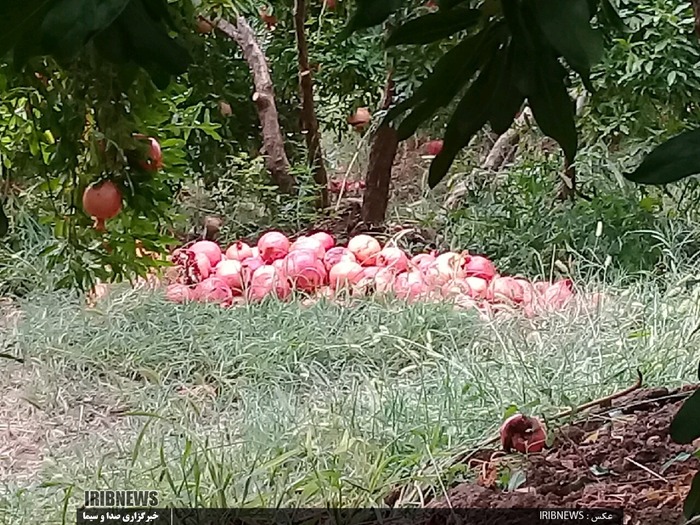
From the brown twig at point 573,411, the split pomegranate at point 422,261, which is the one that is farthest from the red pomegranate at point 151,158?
the split pomegranate at point 422,261

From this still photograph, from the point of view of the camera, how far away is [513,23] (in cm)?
28

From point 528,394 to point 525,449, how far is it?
96 millimetres

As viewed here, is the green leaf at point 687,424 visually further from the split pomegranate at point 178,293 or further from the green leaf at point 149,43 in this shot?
the split pomegranate at point 178,293

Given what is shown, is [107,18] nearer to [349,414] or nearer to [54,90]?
[54,90]

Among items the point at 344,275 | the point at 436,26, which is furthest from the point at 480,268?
the point at 436,26

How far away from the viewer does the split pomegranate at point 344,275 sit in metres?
1.10

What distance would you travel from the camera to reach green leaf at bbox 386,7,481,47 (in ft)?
1.11

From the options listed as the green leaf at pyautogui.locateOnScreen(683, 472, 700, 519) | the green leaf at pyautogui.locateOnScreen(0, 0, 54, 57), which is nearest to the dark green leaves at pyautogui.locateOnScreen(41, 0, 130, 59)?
the green leaf at pyautogui.locateOnScreen(0, 0, 54, 57)

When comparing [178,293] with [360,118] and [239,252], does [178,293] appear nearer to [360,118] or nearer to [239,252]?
[239,252]

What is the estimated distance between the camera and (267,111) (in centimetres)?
150

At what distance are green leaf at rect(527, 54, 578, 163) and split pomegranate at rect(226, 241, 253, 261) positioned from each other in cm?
89

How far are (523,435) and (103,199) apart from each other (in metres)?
0.37

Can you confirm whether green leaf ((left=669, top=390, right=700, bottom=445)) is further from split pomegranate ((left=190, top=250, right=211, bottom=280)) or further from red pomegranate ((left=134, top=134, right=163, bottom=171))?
split pomegranate ((left=190, top=250, right=211, bottom=280))

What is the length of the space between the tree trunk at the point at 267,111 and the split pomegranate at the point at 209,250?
326 millimetres
